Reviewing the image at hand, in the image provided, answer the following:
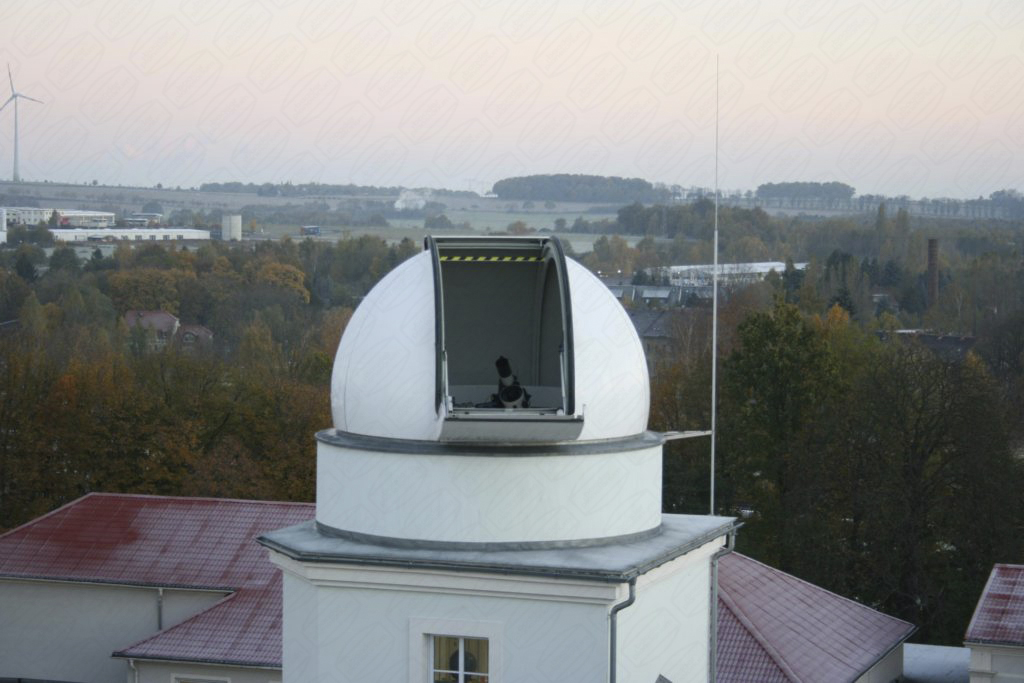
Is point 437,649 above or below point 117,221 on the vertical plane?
below

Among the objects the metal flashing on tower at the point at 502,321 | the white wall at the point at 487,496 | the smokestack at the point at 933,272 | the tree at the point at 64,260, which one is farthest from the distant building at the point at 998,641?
the tree at the point at 64,260

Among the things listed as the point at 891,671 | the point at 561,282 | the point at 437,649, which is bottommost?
the point at 891,671

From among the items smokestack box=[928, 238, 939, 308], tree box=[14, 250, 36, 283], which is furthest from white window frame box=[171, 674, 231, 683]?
smokestack box=[928, 238, 939, 308]

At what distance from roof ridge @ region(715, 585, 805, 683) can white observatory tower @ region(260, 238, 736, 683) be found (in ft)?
35.0

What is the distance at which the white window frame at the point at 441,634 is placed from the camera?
1372 cm

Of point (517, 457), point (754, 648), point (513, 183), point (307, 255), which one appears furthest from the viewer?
point (307, 255)

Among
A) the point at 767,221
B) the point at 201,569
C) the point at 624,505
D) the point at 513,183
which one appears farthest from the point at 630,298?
the point at 624,505

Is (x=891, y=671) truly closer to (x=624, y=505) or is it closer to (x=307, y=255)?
(x=624, y=505)

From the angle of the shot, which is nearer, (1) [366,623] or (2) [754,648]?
(1) [366,623]

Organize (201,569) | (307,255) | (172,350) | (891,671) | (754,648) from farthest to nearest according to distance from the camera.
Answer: (307,255), (172,350), (201,569), (891,671), (754,648)

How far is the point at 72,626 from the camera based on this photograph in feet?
106

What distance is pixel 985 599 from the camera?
26.7 m

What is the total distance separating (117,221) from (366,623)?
116 m

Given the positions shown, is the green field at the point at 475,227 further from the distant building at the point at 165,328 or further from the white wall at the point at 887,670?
the distant building at the point at 165,328
